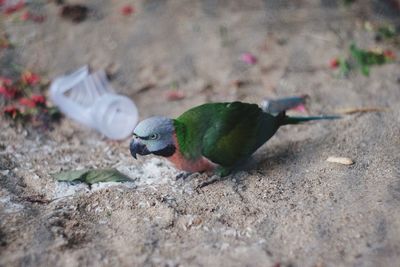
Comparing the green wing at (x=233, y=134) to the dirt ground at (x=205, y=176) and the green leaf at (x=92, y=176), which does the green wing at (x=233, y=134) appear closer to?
the dirt ground at (x=205, y=176)

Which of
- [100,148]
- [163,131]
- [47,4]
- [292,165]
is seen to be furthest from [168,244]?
[47,4]

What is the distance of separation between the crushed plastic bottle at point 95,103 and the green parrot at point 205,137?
75 centimetres

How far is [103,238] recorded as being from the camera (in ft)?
7.83

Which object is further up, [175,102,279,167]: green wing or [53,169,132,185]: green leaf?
[175,102,279,167]: green wing

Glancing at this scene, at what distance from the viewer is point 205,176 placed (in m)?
3.01

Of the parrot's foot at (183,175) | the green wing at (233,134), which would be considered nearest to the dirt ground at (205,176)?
the parrot's foot at (183,175)

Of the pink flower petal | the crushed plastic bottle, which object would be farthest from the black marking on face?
the pink flower petal

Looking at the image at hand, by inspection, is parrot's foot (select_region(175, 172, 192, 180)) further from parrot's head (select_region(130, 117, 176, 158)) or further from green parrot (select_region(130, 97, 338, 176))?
parrot's head (select_region(130, 117, 176, 158))

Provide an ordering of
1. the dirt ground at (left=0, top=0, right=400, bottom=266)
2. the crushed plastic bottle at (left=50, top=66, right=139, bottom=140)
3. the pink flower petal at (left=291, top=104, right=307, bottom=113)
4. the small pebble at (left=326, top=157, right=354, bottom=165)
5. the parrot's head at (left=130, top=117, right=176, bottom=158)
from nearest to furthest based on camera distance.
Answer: the dirt ground at (left=0, top=0, right=400, bottom=266), the parrot's head at (left=130, top=117, right=176, bottom=158), the small pebble at (left=326, top=157, right=354, bottom=165), the crushed plastic bottle at (left=50, top=66, right=139, bottom=140), the pink flower petal at (left=291, top=104, right=307, bottom=113)

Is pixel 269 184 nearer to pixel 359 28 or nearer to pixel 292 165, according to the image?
pixel 292 165

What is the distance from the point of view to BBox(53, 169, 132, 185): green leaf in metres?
2.92

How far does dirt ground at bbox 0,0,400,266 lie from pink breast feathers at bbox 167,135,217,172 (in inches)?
3.2

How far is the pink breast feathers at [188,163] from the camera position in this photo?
9.45 ft

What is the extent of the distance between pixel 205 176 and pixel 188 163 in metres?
0.17
